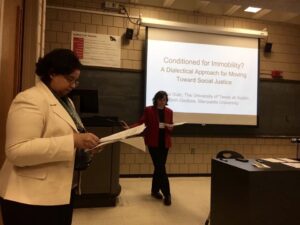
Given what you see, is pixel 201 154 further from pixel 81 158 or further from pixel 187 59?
pixel 81 158

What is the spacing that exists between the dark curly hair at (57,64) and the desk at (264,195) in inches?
57.7

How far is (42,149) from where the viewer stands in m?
1.17

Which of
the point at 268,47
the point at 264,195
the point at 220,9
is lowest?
the point at 264,195

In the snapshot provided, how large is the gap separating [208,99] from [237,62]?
0.92 metres

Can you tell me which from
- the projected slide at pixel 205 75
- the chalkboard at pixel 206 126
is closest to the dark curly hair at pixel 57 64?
the chalkboard at pixel 206 126

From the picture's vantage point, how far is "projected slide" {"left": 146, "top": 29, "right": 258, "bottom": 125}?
5.39 metres

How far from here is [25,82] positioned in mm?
2377

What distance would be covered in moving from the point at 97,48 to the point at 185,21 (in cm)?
171

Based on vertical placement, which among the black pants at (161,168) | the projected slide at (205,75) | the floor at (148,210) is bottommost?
the floor at (148,210)

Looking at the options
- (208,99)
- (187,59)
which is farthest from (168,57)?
(208,99)

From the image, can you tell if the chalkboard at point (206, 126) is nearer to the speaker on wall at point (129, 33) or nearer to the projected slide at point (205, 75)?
the projected slide at point (205, 75)

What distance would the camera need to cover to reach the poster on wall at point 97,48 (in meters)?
5.25

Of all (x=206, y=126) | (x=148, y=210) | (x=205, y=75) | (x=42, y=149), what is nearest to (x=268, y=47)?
(x=205, y=75)

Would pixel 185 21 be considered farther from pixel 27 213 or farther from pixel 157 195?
pixel 27 213
